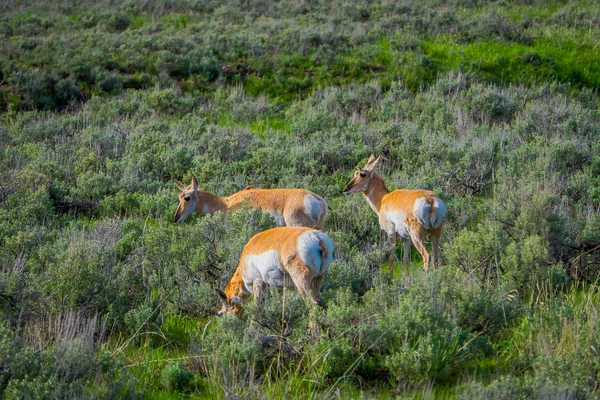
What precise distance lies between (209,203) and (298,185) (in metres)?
1.81

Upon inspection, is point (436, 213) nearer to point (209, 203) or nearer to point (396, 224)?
point (396, 224)

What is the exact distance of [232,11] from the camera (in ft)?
84.5

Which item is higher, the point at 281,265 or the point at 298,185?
the point at 281,265

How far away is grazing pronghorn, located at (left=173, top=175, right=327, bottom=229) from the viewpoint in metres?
8.98

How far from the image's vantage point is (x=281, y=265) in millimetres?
6422

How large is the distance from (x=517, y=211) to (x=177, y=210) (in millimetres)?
4430

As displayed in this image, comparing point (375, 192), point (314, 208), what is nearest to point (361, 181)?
point (375, 192)

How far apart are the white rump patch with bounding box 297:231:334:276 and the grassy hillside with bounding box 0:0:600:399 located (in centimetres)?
30

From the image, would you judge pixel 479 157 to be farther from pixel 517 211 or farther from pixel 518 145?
pixel 517 211

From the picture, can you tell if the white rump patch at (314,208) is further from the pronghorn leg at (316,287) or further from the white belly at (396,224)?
the pronghorn leg at (316,287)

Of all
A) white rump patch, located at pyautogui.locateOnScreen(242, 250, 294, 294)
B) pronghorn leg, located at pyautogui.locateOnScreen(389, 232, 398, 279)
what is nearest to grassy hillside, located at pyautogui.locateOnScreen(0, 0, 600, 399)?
pronghorn leg, located at pyautogui.locateOnScreen(389, 232, 398, 279)

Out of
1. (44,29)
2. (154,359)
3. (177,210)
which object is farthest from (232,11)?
(154,359)

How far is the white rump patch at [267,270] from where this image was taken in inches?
254

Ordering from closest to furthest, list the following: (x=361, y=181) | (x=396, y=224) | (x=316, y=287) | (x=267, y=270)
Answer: (x=316, y=287) → (x=267, y=270) → (x=396, y=224) → (x=361, y=181)
